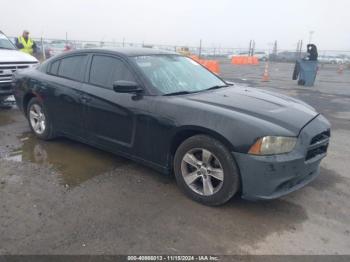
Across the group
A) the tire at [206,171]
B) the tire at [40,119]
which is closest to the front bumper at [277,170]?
the tire at [206,171]

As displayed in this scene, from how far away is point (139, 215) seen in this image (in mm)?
3516

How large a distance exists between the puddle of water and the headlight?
217cm

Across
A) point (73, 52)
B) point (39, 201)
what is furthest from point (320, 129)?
point (73, 52)

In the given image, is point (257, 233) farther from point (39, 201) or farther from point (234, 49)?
point (234, 49)

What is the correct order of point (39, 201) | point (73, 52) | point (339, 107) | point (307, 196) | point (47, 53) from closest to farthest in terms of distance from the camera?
point (39, 201) → point (307, 196) → point (73, 52) → point (339, 107) → point (47, 53)

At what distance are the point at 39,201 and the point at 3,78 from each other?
16.3ft

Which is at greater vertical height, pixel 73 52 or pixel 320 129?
pixel 73 52

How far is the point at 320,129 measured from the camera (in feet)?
12.4

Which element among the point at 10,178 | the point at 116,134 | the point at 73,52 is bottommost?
the point at 10,178

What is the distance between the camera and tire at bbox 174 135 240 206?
3475mm

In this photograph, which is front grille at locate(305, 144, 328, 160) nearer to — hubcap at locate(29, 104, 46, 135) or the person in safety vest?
hubcap at locate(29, 104, 46, 135)

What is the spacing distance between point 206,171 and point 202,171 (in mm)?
51

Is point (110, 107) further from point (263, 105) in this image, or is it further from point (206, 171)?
point (263, 105)

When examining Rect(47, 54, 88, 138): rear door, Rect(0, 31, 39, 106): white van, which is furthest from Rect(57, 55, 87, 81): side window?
Rect(0, 31, 39, 106): white van
